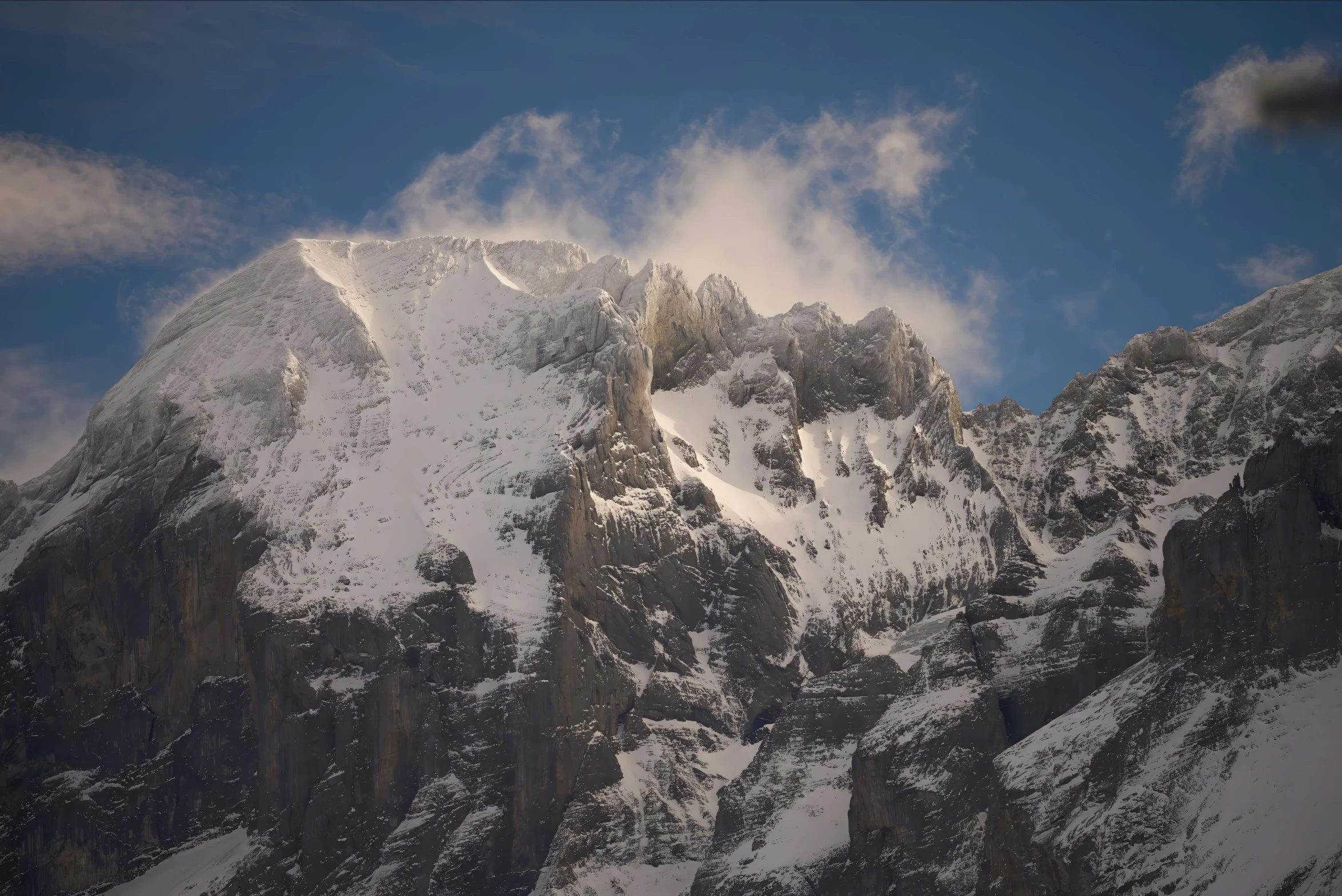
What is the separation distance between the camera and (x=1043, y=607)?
139 meters

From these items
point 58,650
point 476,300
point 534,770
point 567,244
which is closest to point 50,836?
point 58,650

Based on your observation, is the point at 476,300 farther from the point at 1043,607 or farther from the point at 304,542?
the point at 1043,607

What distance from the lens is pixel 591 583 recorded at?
15588cm

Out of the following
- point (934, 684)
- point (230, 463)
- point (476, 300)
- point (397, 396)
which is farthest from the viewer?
point (476, 300)

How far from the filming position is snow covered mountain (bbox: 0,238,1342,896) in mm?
131000

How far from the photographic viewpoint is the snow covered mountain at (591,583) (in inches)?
5157

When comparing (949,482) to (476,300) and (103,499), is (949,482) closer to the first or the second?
(476,300)

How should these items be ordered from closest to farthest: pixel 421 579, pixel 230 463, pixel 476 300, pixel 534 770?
pixel 534 770 → pixel 421 579 → pixel 230 463 → pixel 476 300

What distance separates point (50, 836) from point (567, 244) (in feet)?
296

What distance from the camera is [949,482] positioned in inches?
7126

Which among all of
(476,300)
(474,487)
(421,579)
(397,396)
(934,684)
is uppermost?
(476,300)

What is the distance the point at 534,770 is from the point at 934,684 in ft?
117

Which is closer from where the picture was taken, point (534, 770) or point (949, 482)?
point (534, 770)

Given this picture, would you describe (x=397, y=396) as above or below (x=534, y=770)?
Answer: above
